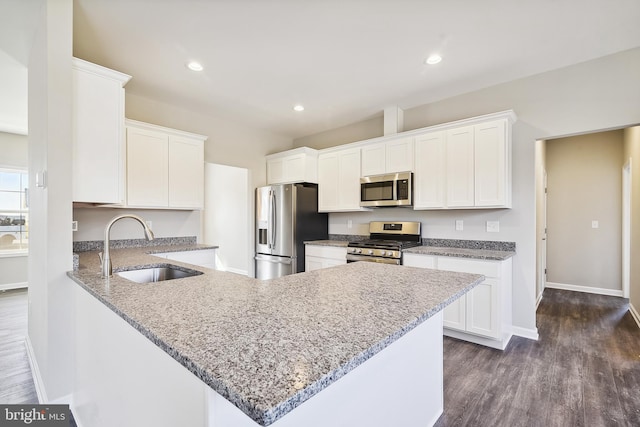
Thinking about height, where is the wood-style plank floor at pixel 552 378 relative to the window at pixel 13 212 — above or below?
below

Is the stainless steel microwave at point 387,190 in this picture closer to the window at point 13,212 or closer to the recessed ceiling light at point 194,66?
the recessed ceiling light at point 194,66

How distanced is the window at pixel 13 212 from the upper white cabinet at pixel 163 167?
3.45 metres

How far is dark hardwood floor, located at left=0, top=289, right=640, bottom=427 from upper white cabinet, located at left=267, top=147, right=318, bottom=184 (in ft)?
9.14

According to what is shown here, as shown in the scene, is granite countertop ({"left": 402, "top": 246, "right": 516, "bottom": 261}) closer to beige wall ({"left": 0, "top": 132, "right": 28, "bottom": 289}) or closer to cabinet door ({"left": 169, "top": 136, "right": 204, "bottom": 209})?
cabinet door ({"left": 169, "top": 136, "right": 204, "bottom": 209})

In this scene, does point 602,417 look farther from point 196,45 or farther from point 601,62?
point 196,45

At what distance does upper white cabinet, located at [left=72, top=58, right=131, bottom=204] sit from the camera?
211cm

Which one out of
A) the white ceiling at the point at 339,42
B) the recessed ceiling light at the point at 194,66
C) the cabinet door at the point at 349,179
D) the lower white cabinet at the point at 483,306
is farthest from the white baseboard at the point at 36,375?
the cabinet door at the point at 349,179

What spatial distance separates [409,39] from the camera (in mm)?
2414

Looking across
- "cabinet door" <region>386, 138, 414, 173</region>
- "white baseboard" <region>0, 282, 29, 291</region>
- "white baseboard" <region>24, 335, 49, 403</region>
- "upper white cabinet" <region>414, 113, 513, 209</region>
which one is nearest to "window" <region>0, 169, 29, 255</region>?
"white baseboard" <region>0, 282, 29, 291</region>

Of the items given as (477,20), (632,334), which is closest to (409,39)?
(477,20)

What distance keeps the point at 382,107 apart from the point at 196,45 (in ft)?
7.64

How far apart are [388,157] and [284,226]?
1.71 m

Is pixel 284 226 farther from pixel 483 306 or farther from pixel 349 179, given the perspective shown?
pixel 483 306

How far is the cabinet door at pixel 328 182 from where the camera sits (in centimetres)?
434
